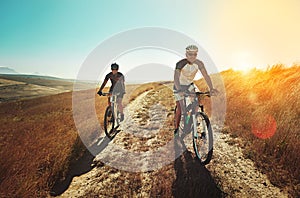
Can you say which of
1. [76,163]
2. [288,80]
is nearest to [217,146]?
[76,163]

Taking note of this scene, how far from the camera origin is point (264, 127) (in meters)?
5.59

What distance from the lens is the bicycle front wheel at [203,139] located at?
165 inches

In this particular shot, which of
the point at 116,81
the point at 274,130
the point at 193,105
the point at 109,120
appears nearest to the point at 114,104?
the point at 109,120

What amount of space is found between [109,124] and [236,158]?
505 centimetres

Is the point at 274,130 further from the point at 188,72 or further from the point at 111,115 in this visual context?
the point at 111,115

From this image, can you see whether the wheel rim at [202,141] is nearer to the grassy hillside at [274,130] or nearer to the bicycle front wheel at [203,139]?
the bicycle front wheel at [203,139]

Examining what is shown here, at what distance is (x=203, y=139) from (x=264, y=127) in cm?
250

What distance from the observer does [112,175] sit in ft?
13.7

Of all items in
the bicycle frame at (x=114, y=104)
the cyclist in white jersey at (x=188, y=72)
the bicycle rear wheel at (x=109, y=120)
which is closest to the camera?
the cyclist in white jersey at (x=188, y=72)

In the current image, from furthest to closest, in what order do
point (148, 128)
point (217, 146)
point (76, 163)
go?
point (148, 128)
point (217, 146)
point (76, 163)

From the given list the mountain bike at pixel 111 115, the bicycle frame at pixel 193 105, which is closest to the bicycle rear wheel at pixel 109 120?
the mountain bike at pixel 111 115

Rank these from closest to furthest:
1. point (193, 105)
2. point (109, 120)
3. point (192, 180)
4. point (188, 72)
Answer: point (192, 180) → point (193, 105) → point (188, 72) → point (109, 120)

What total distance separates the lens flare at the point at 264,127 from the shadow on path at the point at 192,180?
2336 mm

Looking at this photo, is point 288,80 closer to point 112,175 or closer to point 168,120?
point 168,120
